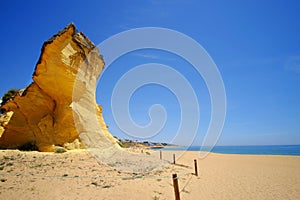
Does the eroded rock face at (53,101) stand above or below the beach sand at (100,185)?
above

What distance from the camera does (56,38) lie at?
15055mm

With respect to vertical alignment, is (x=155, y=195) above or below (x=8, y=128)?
below

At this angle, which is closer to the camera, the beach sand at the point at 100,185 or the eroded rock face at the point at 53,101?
the beach sand at the point at 100,185

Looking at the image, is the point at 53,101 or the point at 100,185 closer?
the point at 100,185

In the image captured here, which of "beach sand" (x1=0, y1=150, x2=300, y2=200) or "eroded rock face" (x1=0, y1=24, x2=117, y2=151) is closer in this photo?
"beach sand" (x1=0, y1=150, x2=300, y2=200)

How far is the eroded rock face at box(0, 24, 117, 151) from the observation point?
50.3 feet

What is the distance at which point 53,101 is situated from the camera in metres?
17.5

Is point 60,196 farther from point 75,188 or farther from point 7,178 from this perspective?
point 7,178

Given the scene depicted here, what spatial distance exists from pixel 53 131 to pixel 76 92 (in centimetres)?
370

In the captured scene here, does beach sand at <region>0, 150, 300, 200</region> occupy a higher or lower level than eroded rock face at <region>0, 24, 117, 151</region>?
lower

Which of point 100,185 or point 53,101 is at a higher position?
point 53,101

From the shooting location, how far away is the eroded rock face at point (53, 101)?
1532 centimetres

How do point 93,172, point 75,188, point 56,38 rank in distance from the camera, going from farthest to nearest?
point 56,38, point 93,172, point 75,188

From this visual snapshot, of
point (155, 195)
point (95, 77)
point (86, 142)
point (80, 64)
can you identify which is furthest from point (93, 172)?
point (95, 77)
